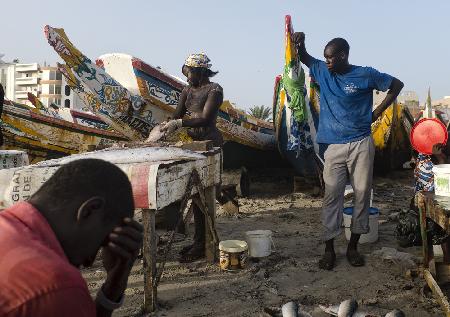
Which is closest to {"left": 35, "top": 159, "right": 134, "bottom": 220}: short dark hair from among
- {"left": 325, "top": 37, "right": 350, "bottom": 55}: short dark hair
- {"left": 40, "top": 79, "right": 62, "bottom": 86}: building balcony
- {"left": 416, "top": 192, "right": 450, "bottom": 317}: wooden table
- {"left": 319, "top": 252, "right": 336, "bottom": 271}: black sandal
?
{"left": 416, "top": 192, "right": 450, "bottom": 317}: wooden table

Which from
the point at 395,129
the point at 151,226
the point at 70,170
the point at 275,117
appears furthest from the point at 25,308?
the point at 395,129

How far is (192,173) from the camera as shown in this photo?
3988 millimetres

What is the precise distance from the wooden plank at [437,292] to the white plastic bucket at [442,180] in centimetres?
72

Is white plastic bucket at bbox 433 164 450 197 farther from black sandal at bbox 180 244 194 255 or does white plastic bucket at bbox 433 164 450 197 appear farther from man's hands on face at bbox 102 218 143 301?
black sandal at bbox 180 244 194 255

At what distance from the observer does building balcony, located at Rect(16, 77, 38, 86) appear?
60400 millimetres

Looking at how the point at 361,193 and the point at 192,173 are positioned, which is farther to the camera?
the point at 361,193

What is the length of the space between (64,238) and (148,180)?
199cm

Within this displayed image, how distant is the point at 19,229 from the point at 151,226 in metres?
2.21

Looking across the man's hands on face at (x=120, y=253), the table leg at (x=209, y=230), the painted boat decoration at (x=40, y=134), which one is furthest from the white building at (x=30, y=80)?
the man's hands on face at (x=120, y=253)

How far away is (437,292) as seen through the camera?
10.6 feet

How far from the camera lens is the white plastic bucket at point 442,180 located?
3049 millimetres

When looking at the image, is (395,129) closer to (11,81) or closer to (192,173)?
(192,173)

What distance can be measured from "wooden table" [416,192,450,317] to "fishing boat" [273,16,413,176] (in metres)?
3.60

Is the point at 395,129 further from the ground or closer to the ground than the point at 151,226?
further from the ground
